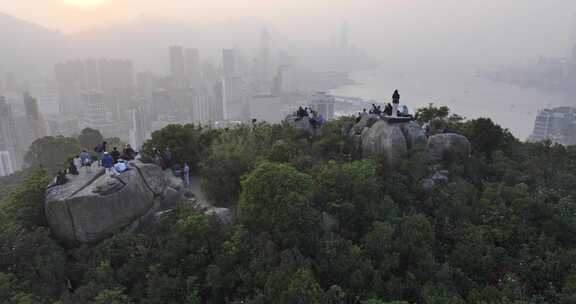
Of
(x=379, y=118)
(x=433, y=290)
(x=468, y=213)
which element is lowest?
(x=433, y=290)

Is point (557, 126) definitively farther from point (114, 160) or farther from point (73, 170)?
point (73, 170)

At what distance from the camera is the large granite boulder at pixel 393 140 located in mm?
13586

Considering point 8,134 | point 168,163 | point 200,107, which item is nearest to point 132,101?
point 200,107

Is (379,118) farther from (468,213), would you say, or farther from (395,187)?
(468,213)

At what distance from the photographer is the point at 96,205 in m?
10.2

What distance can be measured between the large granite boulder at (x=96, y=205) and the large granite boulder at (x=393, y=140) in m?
8.89

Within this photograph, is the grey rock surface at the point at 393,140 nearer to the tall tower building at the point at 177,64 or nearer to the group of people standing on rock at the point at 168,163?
the group of people standing on rock at the point at 168,163

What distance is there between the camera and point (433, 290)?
309 inches

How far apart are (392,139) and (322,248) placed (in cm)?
649

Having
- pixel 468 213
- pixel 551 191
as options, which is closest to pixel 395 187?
pixel 468 213

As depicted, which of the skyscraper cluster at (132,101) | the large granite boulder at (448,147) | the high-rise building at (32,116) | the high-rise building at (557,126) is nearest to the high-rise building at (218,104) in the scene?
the skyscraper cluster at (132,101)

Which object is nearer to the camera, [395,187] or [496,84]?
[395,187]

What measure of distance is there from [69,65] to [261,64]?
52315 millimetres

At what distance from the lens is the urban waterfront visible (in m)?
62.6
